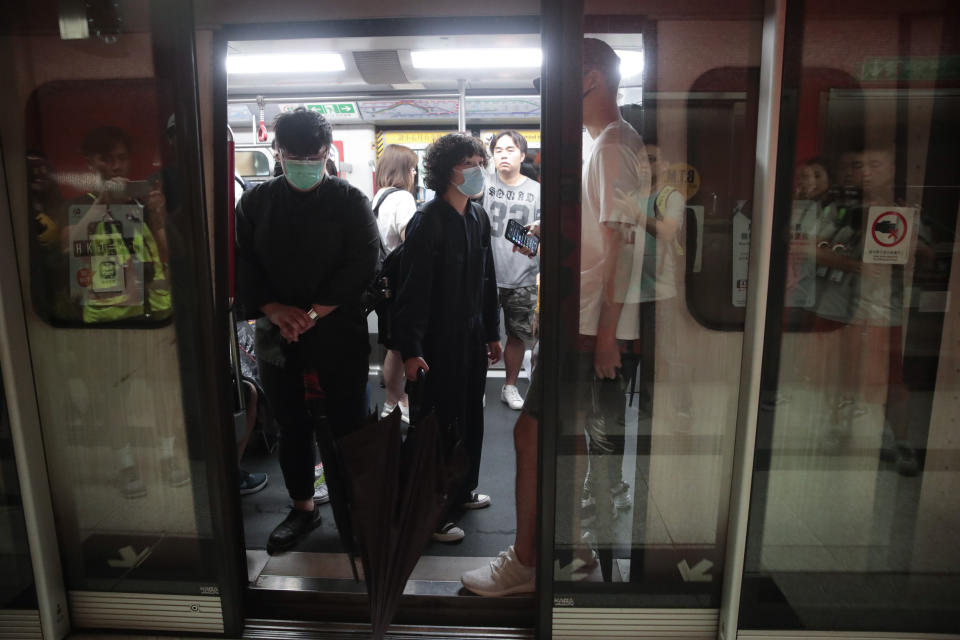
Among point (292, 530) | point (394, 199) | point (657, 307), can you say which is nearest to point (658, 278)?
point (657, 307)

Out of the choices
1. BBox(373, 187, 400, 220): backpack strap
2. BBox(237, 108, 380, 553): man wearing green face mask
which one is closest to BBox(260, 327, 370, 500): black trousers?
BBox(237, 108, 380, 553): man wearing green face mask

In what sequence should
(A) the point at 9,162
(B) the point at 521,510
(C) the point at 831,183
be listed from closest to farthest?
(C) the point at 831,183 → (A) the point at 9,162 → (B) the point at 521,510

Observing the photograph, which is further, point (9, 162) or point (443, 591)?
point (443, 591)

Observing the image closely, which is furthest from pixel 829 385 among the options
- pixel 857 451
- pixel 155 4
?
pixel 155 4

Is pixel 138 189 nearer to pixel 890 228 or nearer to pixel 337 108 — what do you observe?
pixel 890 228

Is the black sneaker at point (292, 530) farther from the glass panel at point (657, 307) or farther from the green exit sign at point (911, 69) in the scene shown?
the green exit sign at point (911, 69)

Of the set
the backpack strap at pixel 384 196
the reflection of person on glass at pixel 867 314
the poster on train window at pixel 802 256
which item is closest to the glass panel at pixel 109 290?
the poster on train window at pixel 802 256

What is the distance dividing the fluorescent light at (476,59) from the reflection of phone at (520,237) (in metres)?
1.09

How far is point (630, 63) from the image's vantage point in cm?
178

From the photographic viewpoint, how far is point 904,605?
1994mm

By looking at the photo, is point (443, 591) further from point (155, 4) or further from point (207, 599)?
point (155, 4)

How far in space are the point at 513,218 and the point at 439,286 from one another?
68.6 inches

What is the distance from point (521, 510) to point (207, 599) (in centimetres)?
121

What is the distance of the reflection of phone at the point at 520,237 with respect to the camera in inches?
123
